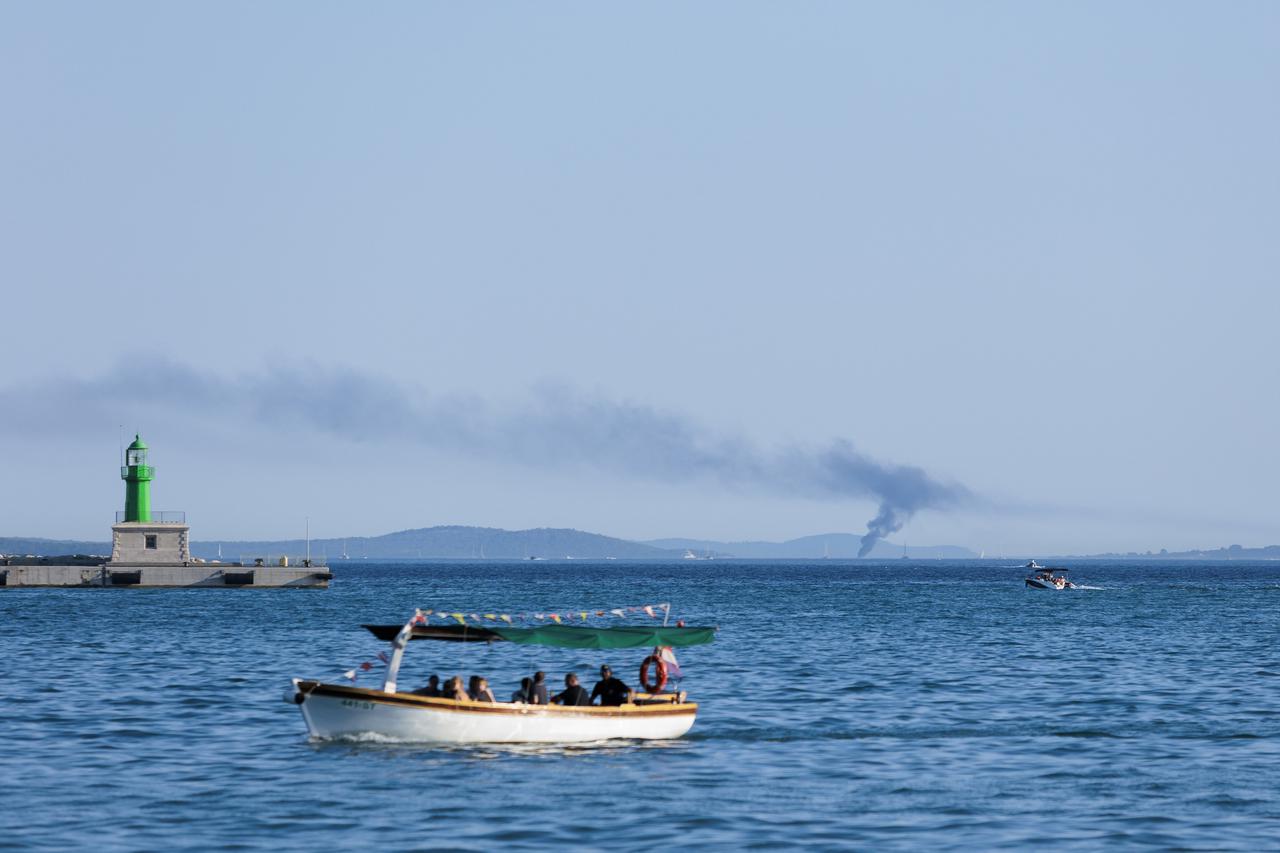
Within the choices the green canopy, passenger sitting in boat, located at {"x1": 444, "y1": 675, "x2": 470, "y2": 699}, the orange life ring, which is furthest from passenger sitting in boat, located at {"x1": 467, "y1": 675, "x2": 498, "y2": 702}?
the orange life ring

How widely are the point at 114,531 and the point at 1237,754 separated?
127692 mm

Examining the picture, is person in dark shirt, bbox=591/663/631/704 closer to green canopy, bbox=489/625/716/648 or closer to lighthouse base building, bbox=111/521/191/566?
green canopy, bbox=489/625/716/648

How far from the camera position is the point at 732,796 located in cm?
4003

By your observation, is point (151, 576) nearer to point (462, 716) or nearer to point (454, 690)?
point (454, 690)

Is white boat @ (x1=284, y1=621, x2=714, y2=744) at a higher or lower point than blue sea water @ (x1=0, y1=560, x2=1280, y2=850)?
higher

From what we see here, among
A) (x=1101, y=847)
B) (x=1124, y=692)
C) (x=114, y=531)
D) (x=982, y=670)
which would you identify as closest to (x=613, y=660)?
(x=982, y=670)

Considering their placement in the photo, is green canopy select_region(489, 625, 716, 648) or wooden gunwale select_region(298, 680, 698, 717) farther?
green canopy select_region(489, 625, 716, 648)

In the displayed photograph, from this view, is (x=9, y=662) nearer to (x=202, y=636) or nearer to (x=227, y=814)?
(x=202, y=636)

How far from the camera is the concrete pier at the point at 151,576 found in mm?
156750

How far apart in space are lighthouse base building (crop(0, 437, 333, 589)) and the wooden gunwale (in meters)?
114

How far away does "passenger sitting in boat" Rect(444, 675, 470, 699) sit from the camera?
1831 inches

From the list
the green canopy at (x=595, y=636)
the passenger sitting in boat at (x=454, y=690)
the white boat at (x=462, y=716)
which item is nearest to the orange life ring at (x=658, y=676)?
the green canopy at (x=595, y=636)

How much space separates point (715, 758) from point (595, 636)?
6.36 m

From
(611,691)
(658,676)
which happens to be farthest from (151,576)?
(611,691)
